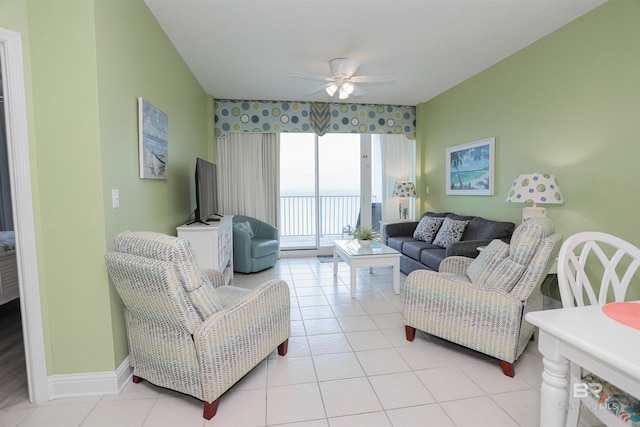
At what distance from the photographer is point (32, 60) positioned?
1768mm

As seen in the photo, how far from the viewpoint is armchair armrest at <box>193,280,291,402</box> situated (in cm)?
170

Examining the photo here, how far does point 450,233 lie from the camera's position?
4141 mm

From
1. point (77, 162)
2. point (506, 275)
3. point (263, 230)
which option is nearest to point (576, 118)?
point (506, 275)

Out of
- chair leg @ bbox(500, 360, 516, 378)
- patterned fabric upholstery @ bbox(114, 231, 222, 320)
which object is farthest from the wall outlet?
chair leg @ bbox(500, 360, 516, 378)

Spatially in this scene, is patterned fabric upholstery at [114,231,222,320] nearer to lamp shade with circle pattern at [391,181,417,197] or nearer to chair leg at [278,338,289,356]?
chair leg at [278,338,289,356]

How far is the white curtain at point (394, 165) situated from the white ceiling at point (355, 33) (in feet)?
5.13

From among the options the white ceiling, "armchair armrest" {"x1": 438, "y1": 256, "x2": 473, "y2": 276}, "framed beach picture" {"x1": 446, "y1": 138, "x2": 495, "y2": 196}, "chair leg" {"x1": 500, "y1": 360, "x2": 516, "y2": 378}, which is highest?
the white ceiling

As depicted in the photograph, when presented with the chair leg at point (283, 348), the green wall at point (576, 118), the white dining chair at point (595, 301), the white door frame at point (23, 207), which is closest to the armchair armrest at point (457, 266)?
the green wall at point (576, 118)

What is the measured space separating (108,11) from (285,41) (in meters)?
1.63

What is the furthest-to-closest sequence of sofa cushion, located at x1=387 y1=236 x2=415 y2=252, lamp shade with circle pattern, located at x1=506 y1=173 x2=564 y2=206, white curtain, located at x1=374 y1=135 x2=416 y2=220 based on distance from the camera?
1. white curtain, located at x1=374 y1=135 x2=416 y2=220
2. sofa cushion, located at x1=387 y1=236 x2=415 y2=252
3. lamp shade with circle pattern, located at x1=506 y1=173 x2=564 y2=206

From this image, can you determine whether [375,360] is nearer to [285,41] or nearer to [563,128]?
[563,128]

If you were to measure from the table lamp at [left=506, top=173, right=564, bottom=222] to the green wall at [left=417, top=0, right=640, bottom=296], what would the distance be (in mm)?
208

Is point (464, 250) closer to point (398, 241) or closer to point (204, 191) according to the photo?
point (398, 241)

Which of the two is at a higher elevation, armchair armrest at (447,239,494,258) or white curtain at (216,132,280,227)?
white curtain at (216,132,280,227)
